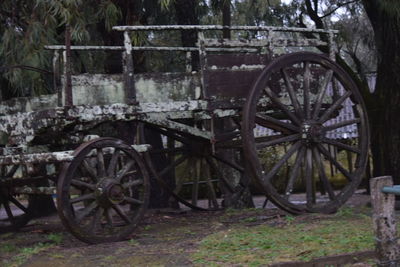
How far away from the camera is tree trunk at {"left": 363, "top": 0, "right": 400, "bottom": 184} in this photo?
1230 centimetres

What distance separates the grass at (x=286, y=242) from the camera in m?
6.08

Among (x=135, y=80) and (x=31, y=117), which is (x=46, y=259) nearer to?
(x=31, y=117)

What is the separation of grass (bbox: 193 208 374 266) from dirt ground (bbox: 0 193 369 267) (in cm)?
26

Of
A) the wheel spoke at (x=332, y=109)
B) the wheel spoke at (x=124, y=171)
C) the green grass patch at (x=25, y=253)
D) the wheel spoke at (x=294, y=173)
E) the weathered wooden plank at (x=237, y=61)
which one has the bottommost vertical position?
the green grass patch at (x=25, y=253)

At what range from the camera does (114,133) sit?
51.2ft

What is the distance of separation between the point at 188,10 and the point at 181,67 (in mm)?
2749

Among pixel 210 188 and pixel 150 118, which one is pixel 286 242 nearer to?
pixel 150 118

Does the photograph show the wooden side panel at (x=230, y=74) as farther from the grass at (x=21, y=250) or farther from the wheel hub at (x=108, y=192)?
the grass at (x=21, y=250)

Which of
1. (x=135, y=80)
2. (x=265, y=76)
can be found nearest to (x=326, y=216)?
(x=265, y=76)

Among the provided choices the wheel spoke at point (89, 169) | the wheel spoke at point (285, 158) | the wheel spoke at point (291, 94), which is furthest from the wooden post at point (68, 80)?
the wheel spoke at point (291, 94)

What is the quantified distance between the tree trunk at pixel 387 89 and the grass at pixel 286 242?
4.41 meters

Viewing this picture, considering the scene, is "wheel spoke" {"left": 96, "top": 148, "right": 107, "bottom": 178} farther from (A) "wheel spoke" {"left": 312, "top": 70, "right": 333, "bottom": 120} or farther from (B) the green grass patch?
(A) "wheel spoke" {"left": 312, "top": 70, "right": 333, "bottom": 120}

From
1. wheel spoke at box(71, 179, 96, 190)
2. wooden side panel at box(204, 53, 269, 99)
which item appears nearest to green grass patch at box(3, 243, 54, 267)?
wheel spoke at box(71, 179, 96, 190)

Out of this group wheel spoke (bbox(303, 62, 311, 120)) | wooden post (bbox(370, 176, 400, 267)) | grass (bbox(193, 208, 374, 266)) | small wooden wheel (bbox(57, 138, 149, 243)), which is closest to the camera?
wooden post (bbox(370, 176, 400, 267))
